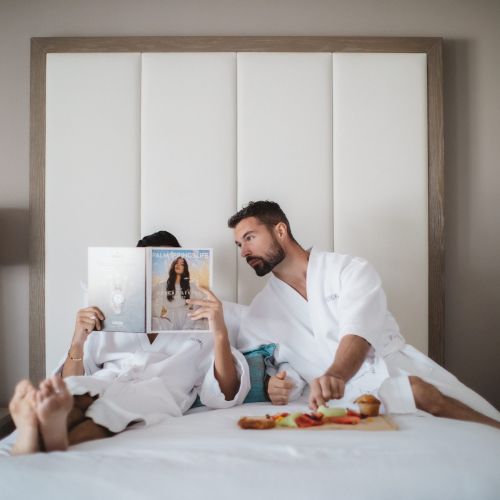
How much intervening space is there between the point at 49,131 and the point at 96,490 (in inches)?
73.2

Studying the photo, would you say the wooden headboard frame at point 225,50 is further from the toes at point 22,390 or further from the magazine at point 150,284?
the toes at point 22,390

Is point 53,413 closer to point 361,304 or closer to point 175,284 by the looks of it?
point 175,284

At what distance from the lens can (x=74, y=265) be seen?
246cm

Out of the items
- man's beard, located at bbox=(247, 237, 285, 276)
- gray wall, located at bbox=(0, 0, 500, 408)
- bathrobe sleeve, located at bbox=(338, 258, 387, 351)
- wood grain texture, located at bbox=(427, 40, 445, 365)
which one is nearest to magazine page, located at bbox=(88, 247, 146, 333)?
man's beard, located at bbox=(247, 237, 285, 276)

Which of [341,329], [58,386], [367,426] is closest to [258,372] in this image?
[341,329]

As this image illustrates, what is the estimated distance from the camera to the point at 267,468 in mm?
1129

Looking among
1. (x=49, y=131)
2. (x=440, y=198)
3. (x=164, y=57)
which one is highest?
(x=164, y=57)

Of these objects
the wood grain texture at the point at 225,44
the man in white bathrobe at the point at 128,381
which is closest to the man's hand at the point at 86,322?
the man in white bathrobe at the point at 128,381

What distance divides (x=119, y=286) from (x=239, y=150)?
0.96 m

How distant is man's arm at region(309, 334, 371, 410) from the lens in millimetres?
1530

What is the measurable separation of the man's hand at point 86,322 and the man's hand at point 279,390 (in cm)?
64

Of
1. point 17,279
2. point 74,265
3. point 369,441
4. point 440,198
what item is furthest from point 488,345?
point 17,279

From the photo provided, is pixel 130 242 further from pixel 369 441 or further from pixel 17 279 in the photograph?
pixel 369 441

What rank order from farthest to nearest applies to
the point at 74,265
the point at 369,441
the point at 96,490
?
the point at 74,265 < the point at 369,441 < the point at 96,490
